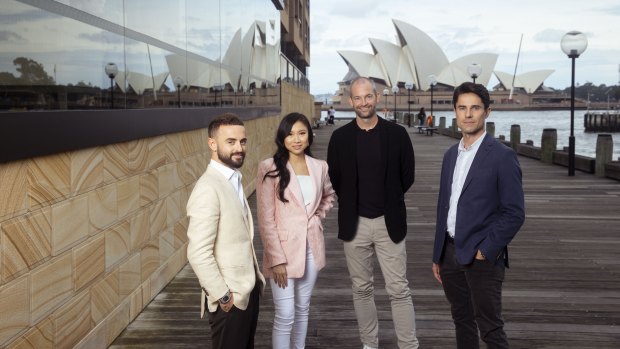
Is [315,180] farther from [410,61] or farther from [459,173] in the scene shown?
[410,61]

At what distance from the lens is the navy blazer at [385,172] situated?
4.00 meters

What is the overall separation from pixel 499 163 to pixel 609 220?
6962mm

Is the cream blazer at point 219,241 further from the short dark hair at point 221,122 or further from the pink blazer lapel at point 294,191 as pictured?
the pink blazer lapel at point 294,191

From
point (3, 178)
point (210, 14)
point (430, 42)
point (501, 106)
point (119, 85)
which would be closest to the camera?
point (3, 178)

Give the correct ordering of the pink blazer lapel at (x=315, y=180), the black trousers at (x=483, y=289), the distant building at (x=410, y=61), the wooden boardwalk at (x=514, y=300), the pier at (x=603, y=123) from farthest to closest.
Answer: the distant building at (x=410, y=61)
the pier at (x=603, y=123)
the wooden boardwalk at (x=514, y=300)
the pink blazer lapel at (x=315, y=180)
the black trousers at (x=483, y=289)

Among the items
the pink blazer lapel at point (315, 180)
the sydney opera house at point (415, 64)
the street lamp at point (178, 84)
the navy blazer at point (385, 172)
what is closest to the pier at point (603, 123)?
the sydney opera house at point (415, 64)

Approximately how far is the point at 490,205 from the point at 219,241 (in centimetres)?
132

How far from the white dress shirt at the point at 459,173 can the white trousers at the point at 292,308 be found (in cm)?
77

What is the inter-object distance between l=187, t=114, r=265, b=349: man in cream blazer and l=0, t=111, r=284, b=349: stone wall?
0.81 m

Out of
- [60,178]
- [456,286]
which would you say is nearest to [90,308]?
[60,178]

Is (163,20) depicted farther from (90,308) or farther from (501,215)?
(501,215)

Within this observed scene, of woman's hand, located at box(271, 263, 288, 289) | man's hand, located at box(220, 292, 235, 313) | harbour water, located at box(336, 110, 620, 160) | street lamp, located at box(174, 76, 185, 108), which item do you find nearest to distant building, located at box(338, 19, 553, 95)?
harbour water, located at box(336, 110, 620, 160)

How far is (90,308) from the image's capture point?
408 cm

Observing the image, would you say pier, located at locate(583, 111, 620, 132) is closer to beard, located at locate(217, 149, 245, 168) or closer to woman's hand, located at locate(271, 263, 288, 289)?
woman's hand, located at locate(271, 263, 288, 289)
